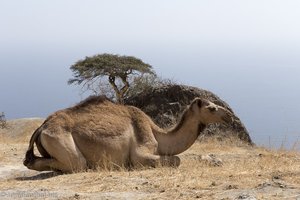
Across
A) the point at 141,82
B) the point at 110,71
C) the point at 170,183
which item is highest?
the point at 110,71

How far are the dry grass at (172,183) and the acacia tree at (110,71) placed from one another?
2192 cm

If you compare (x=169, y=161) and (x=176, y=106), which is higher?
(x=176, y=106)

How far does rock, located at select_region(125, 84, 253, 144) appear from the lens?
21.6 meters

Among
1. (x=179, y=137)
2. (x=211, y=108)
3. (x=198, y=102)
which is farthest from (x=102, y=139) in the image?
(x=211, y=108)

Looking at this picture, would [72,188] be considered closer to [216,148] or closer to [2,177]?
[2,177]

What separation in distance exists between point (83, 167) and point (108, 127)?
34.2 inches

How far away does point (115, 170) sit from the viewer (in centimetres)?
1071

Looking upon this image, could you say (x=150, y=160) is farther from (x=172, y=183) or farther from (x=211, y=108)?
(x=172, y=183)

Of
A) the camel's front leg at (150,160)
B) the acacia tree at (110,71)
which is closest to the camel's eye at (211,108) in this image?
the camel's front leg at (150,160)

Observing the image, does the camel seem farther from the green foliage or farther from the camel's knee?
the green foliage

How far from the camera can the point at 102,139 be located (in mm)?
11102

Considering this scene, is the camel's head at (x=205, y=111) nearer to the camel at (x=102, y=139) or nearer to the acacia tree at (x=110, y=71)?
the camel at (x=102, y=139)

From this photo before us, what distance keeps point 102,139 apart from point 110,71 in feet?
72.2

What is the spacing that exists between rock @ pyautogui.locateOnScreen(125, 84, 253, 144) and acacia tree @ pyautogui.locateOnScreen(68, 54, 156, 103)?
9227 millimetres
